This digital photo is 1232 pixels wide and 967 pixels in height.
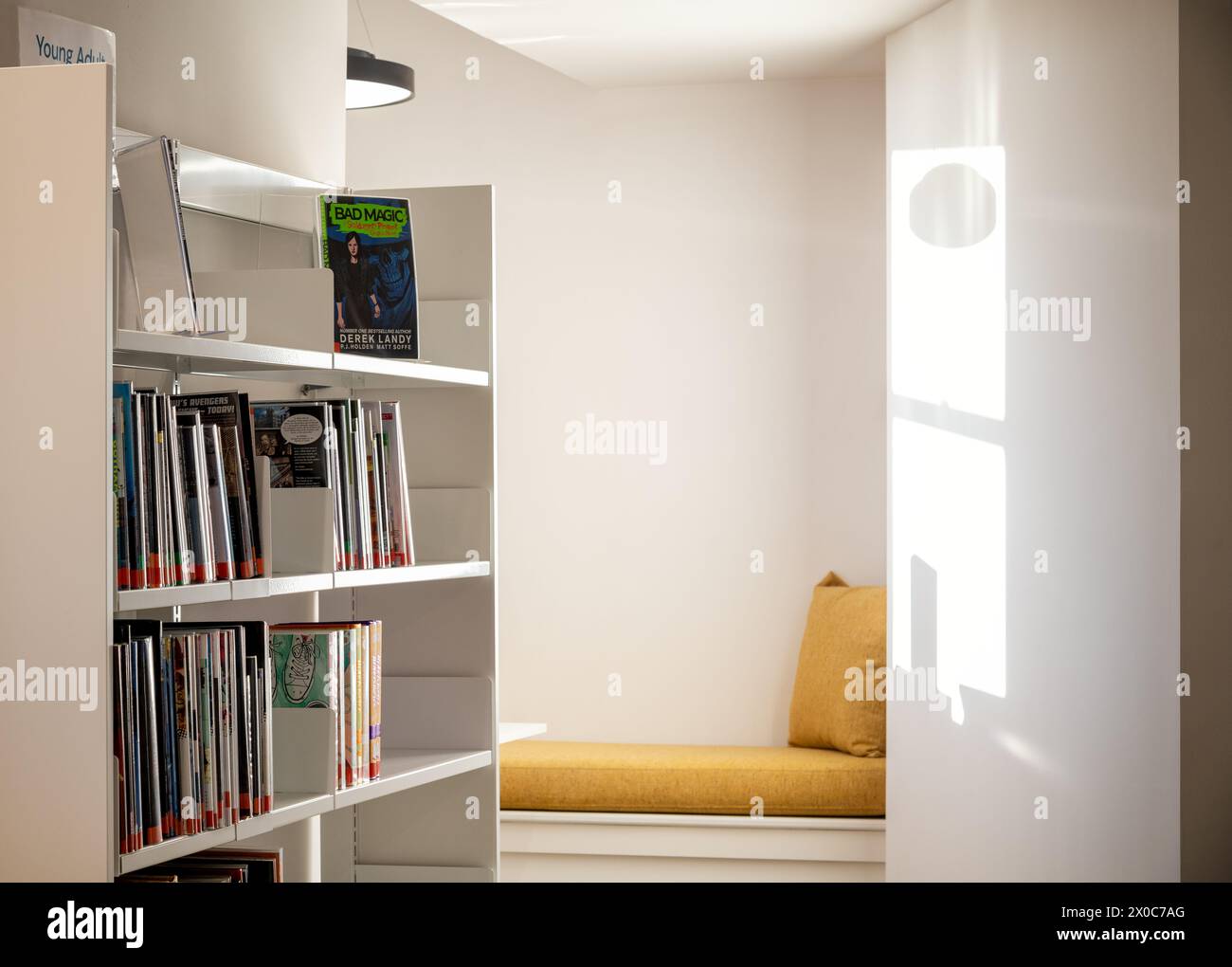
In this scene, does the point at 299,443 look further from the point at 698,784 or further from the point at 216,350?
the point at 698,784

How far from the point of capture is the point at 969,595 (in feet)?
11.1

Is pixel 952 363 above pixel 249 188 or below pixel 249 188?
below

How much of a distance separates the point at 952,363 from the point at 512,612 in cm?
204

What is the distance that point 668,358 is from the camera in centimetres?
476

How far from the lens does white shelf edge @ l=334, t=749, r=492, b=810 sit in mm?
2287

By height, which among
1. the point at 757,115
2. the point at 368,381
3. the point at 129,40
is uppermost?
the point at 757,115

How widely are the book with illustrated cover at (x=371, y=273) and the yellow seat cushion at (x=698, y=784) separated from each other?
202 centimetres

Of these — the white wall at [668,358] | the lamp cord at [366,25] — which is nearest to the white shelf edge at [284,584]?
the white wall at [668,358]

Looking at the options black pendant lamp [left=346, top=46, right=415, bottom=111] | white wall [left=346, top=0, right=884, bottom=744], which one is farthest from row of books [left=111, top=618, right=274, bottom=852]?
white wall [left=346, top=0, right=884, bottom=744]

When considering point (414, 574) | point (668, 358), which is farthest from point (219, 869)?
point (668, 358)

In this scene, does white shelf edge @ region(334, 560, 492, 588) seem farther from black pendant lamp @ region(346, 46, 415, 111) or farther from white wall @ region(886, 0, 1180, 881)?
black pendant lamp @ region(346, 46, 415, 111)

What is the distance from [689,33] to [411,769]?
2509mm
